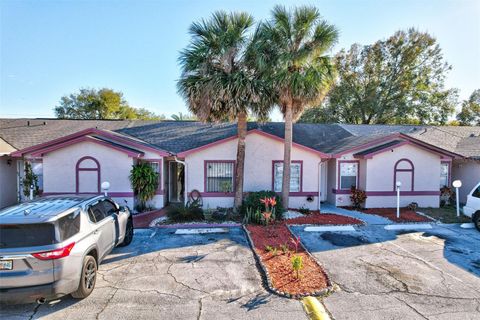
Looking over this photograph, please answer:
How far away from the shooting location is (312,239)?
916 cm

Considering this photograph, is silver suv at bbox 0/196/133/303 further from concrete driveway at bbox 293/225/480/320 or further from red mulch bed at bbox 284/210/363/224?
red mulch bed at bbox 284/210/363/224

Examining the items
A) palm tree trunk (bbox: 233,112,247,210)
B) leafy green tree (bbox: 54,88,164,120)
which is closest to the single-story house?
palm tree trunk (bbox: 233,112,247,210)

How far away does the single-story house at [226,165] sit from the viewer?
1231cm

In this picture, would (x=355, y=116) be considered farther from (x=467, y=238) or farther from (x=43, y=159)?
(x=43, y=159)

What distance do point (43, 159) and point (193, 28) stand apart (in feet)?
29.3

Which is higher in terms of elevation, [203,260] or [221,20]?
[221,20]

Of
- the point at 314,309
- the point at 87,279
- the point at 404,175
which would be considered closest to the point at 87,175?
the point at 87,279

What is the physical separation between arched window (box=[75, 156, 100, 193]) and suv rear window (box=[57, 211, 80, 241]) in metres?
7.69

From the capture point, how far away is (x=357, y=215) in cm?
1252

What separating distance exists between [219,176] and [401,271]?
28.1 ft

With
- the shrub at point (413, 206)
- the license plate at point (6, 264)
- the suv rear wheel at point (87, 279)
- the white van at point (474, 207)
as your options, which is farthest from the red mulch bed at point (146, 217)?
the white van at point (474, 207)

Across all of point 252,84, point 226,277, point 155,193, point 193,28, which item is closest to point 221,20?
point 193,28

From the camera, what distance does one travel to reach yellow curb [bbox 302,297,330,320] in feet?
15.7

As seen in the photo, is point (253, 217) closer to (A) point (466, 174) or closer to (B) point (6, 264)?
(B) point (6, 264)
